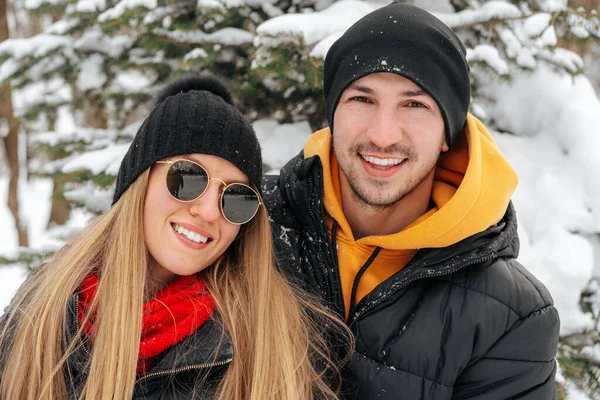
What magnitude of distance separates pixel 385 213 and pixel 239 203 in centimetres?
79

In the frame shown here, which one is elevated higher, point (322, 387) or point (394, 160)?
point (394, 160)

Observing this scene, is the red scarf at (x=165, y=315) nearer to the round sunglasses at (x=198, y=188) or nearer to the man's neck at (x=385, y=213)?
the round sunglasses at (x=198, y=188)

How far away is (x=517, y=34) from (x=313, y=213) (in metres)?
2.14

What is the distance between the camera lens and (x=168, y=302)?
191 cm

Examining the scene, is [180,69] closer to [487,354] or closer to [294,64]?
[294,64]

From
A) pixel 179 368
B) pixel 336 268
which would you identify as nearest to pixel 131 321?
pixel 179 368

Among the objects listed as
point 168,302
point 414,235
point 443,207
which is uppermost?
point 443,207

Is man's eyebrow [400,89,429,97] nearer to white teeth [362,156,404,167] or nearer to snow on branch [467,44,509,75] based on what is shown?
white teeth [362,156,404,167]

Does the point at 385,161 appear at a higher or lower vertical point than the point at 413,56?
lower

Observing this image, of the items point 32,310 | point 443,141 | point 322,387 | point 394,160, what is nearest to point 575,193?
point 443,141

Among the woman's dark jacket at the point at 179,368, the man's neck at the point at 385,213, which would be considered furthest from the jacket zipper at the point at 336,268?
the woman's dark jacket at the point at 179,368

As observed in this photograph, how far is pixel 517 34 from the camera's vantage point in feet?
11.0

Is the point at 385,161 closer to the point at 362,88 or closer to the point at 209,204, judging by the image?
the point at 362,88

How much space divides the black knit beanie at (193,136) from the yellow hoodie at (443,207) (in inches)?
22.0
